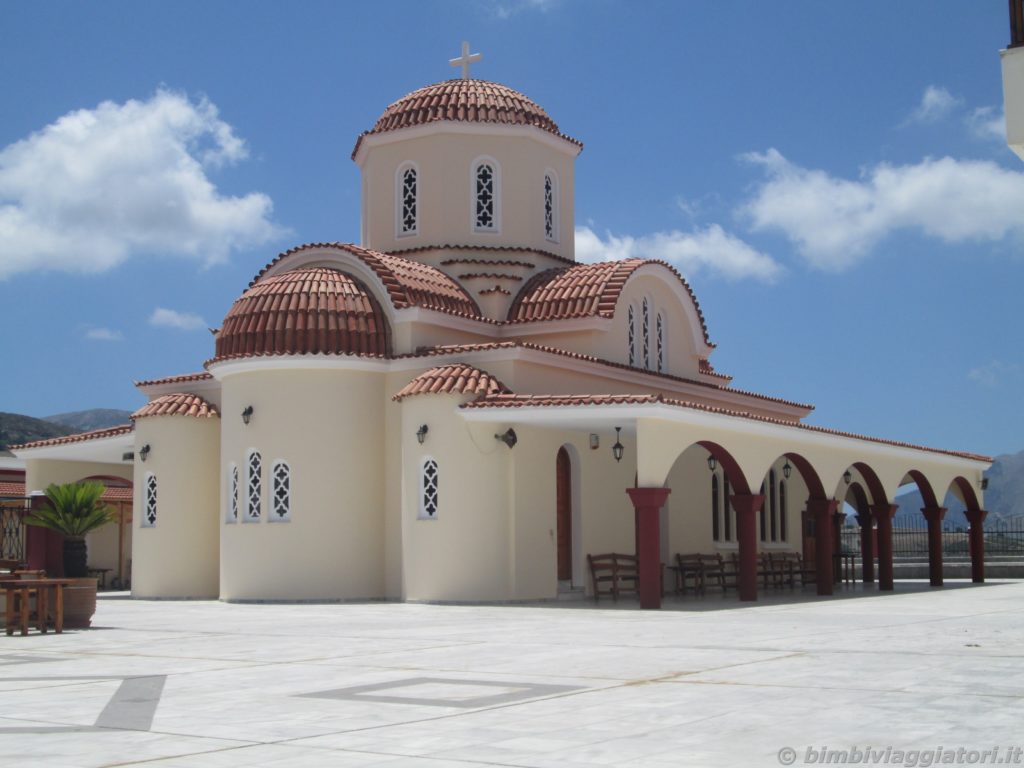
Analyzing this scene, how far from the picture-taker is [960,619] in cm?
1761

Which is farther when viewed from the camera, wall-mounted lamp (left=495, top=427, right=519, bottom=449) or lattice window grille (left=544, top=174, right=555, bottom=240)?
lattice window grille (left=544, top=174, right=555, bottom=240)

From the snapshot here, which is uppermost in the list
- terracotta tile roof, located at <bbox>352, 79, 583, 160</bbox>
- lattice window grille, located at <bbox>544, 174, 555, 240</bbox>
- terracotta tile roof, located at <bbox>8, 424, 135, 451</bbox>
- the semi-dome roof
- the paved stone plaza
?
terracotta tile roof, located at <bbox>352, 79, 583, 160</bbox>

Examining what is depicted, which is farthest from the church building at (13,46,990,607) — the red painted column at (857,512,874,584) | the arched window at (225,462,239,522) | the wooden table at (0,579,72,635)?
the wooden table at (0,579,72,635)

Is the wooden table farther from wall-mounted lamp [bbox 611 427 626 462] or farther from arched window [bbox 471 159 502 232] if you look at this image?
arched window [bbox 471 159 502 232]

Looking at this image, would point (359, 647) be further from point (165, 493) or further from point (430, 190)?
point (430, 190)

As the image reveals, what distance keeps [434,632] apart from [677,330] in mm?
15471

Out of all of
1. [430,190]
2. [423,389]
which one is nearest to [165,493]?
[423,389]

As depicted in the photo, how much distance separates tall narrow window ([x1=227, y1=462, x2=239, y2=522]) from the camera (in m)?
24.5

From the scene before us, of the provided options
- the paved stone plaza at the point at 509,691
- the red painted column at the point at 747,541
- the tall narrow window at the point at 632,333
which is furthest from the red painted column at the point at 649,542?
the tall narrow window at the point at 632,333

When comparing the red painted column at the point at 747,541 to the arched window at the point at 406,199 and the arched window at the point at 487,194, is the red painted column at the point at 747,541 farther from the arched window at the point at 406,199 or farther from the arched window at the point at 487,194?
the arched window at the point at 406,199

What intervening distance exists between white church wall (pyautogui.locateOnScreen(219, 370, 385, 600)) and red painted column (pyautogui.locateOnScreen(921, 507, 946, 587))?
12879 millimetres

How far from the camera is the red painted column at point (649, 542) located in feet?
66.8

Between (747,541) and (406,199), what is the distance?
1152 cm

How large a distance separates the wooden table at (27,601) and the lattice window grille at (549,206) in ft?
50.9
